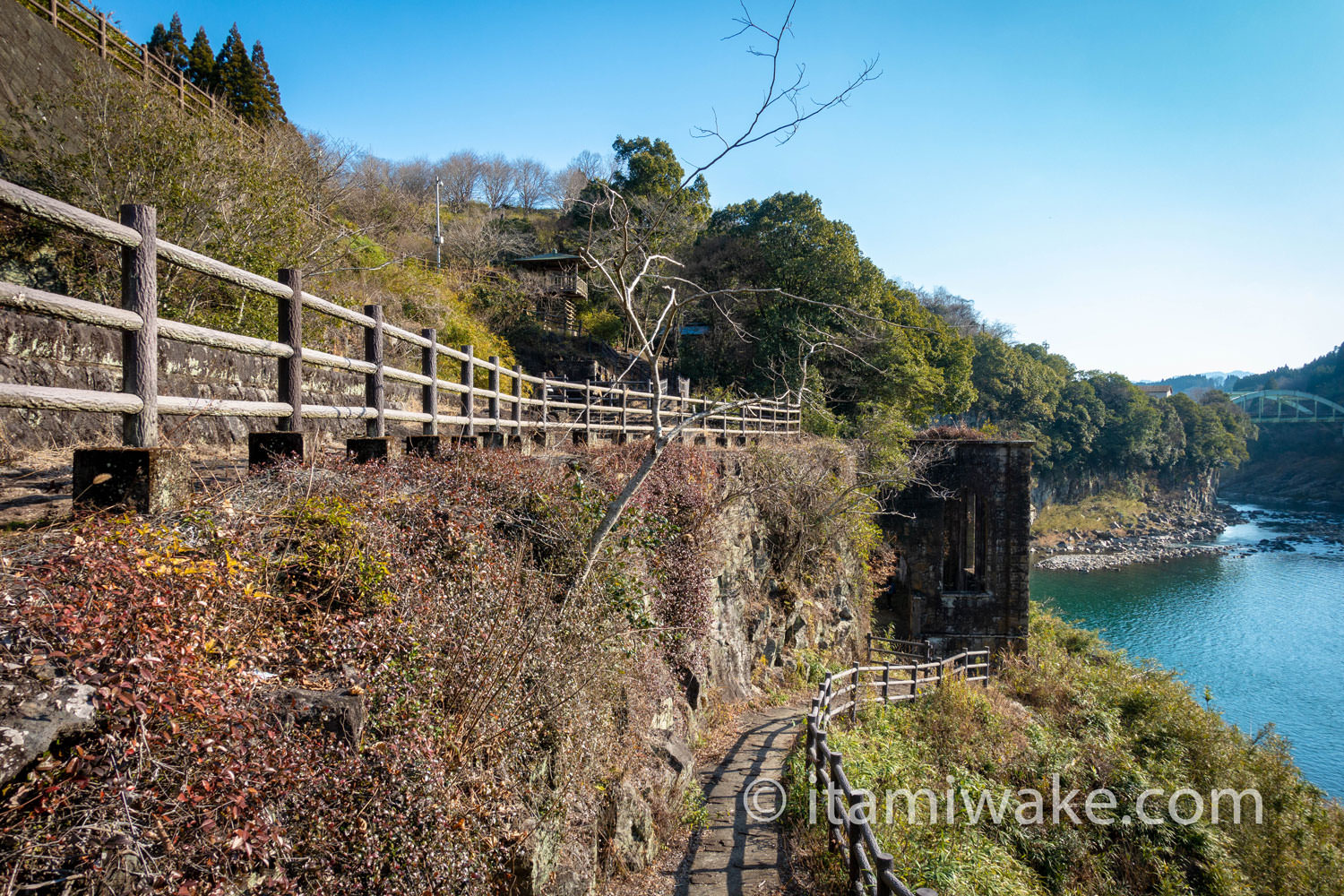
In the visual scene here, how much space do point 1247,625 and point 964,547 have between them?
2300 centimetres

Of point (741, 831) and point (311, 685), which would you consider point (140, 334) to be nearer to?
point (311, 685)

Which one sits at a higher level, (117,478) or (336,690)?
(117,478)

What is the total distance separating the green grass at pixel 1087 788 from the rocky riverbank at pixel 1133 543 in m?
35.0

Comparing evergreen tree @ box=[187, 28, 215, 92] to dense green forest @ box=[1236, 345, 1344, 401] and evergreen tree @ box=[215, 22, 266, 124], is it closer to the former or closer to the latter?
evergreen tree @ box=[215, 22, 266, 124]

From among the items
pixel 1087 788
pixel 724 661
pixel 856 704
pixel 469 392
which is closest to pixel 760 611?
pixel 724 661

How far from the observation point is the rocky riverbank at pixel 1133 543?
48.2m

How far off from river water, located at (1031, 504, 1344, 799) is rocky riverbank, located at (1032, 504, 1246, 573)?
4.91 feet

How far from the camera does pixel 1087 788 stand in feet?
40.5

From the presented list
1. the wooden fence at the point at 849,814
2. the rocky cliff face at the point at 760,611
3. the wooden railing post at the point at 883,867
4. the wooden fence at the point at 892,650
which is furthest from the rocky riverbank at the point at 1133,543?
the wooden railing post at the point at 883,867

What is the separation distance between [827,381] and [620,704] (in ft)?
74.5

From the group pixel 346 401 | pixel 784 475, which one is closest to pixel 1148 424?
pixel 784 475

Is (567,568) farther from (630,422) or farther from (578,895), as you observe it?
(630,422)

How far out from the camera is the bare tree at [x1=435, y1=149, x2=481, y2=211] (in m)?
46.5

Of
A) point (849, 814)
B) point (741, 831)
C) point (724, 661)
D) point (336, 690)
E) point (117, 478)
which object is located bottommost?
point (741, 831)
